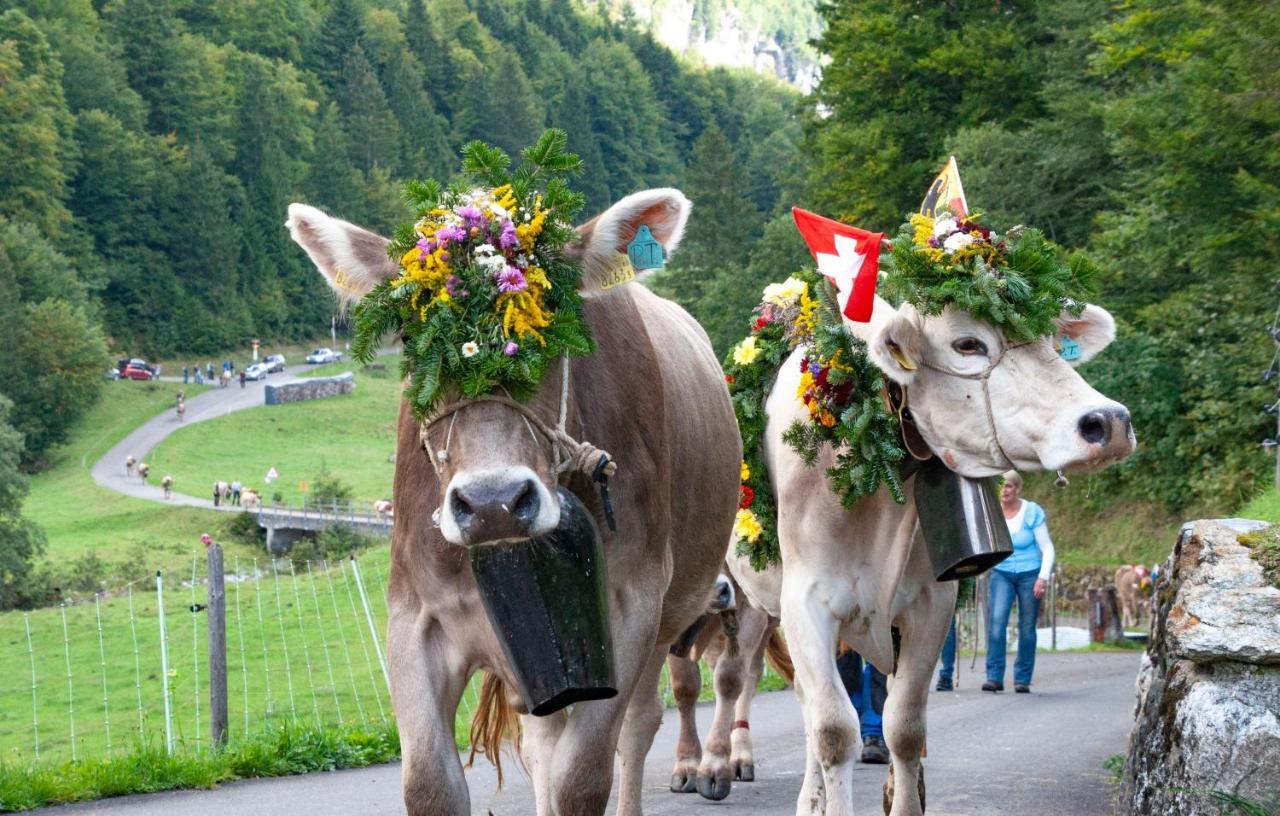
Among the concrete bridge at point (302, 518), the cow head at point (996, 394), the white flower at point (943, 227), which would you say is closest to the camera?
the cow head at point (996, 394)

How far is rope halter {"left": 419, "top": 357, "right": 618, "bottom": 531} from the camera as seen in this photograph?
Answer: 17.0 feet

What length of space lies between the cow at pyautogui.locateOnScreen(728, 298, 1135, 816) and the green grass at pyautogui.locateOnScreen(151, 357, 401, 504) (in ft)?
231

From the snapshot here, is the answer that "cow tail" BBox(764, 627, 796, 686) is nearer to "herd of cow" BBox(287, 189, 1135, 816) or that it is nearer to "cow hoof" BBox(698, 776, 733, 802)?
"herd of cow" BBox(287, 189, 1135, 816)

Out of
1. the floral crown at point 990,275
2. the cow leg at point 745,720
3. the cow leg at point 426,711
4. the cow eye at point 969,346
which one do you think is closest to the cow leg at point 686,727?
the cow leg at point 745,720

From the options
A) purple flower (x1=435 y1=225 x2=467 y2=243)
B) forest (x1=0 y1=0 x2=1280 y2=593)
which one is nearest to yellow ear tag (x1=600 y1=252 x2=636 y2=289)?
purple flower (x1=435 y1=225 x2=467 y2=243)

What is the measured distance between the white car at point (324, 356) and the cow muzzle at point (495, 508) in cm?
11990

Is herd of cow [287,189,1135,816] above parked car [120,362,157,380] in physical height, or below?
below

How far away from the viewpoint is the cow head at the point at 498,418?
15.6 feet

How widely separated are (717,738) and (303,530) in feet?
213

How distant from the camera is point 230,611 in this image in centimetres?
3547

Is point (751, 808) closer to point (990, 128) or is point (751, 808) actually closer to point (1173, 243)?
point (1173, 243)

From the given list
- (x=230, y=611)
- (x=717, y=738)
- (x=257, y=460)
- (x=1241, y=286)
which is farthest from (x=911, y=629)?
(x=257, y=460)

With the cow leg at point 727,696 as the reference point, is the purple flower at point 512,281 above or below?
above

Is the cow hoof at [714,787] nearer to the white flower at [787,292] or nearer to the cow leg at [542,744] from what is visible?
the white flower at [787,292]
